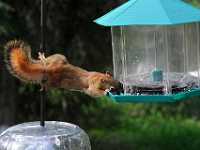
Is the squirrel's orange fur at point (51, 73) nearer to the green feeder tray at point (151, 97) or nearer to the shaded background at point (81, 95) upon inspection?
the green feeder tray at point (151, 97)

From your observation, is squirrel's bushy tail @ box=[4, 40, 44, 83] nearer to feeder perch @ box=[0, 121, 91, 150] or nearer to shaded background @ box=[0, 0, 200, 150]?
feeder perch @ box=[0, 121, 91, 150]

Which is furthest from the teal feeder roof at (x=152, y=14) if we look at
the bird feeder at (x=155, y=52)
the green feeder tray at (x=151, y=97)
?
the green feeder tray at (x=151, y=97)

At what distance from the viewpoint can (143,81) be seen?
2697mm

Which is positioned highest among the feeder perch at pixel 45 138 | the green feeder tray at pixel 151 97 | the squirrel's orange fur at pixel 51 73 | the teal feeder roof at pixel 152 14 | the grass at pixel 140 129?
the teal feeder roof at pixel 152 14

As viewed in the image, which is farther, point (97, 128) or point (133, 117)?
point (133, 117)

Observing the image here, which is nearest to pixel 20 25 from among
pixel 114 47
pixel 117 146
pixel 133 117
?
pixel 117 146

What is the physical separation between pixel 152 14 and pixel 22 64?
53 cm

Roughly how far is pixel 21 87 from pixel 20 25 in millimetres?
806

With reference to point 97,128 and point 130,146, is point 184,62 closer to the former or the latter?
point 130,146

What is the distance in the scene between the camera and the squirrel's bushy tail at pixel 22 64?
2.43 metres

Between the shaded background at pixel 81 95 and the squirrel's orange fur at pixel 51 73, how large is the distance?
101 inches

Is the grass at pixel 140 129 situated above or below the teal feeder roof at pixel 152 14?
below

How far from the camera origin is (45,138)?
2.42 metres

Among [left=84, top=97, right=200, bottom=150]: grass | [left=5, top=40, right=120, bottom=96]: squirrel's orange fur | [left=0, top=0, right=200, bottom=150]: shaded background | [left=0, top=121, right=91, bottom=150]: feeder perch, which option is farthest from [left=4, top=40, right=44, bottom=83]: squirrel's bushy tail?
[left=84, top=97, right=200, bottom=150]: grass
